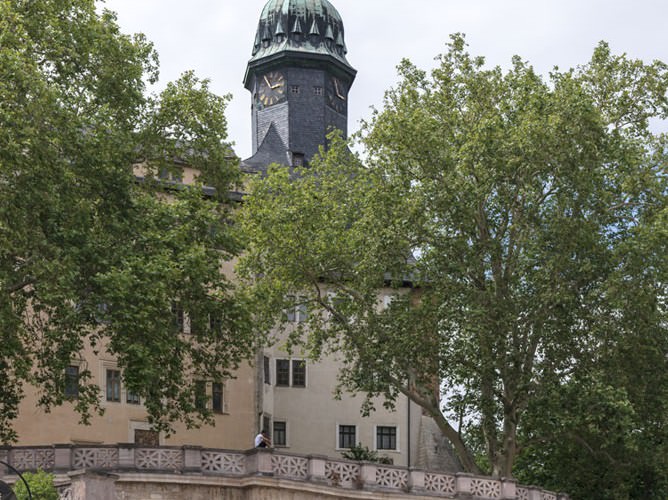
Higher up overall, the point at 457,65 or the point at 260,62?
the point at 260,62

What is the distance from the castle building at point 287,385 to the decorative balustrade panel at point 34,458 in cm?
639

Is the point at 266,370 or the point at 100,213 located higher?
the point at 100,213

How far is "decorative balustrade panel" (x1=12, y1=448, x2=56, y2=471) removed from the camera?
39.8m

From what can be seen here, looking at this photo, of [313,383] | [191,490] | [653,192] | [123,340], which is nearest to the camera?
[191,490]

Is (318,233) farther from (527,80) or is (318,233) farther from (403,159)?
(527,80)

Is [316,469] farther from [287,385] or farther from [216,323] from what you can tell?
[287,385]

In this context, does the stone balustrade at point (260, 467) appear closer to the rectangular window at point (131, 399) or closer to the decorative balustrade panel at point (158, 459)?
the decorative balustrade panel at point (158, 459)

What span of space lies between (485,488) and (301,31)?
4205 centimetres

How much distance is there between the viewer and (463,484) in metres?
45.3

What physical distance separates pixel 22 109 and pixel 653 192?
2295 cm

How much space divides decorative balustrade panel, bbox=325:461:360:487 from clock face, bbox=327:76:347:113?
39891 millimetres

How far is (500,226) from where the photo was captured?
173ft

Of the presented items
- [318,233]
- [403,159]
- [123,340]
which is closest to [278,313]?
[318,233]

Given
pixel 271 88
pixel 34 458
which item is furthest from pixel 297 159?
pixel 34 458
